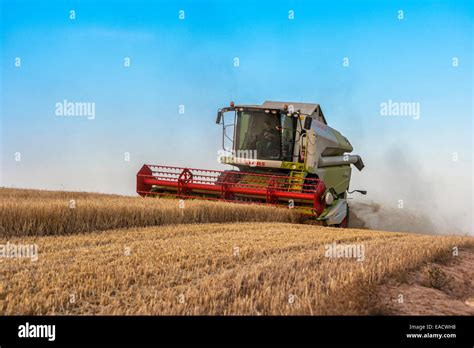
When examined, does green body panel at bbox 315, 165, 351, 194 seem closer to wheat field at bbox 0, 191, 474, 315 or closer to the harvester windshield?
the harvester windshield

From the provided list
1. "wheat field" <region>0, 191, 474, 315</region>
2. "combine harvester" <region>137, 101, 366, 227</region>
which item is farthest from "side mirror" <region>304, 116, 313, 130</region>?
"wheat field" <region>0, 191, 474, 315</region>

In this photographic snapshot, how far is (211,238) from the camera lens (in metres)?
7.13

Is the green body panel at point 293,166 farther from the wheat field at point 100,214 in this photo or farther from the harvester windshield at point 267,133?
the wheat field at point 100,214

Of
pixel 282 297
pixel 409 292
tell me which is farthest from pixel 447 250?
pixel 282 297

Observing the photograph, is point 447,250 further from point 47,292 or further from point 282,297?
Result: point 47,292

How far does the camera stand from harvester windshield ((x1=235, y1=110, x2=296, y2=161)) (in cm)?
1226

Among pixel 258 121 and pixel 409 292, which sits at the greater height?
pixel 258 121

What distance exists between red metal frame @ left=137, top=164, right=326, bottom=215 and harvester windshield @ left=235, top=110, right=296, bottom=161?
0.59 meters

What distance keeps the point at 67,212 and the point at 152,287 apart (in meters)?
4.02

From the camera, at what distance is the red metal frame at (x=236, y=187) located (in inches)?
444

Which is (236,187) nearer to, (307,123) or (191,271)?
(307,123)

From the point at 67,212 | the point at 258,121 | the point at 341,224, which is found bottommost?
the point at 341,224

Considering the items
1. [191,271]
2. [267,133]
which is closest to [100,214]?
[191,271]

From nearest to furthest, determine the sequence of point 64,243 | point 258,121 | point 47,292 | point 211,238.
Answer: point 47,292, point 64,243, point 211,238, point 258,121
